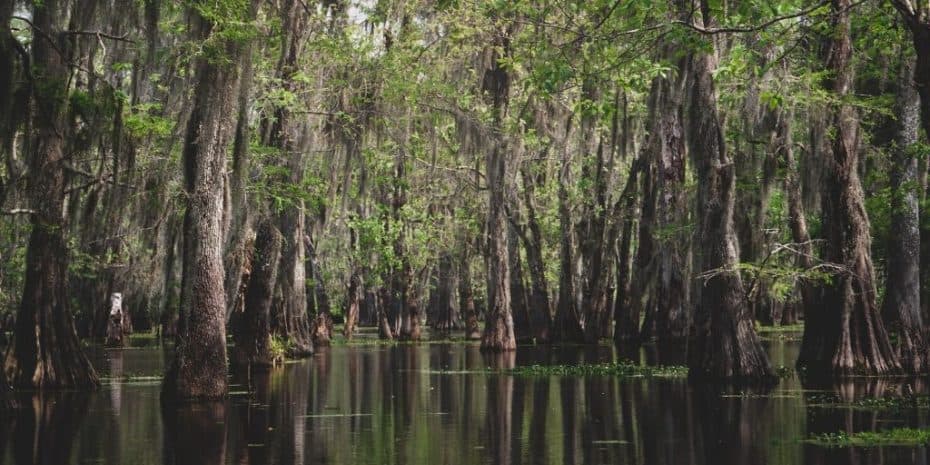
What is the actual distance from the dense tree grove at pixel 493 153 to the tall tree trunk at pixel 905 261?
5cm

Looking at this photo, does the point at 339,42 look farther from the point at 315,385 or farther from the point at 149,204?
the point at 315,385

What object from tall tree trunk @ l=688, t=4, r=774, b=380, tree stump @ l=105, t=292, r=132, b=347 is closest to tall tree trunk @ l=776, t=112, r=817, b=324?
tall tree trunk @ l=688, t=4, r=774, b=380

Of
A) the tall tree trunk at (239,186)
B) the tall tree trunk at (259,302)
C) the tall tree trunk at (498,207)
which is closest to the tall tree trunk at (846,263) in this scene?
the tall tree trunk at (239,186)

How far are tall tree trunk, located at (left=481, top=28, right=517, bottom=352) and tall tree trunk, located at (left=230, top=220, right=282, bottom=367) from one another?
730 centimetres

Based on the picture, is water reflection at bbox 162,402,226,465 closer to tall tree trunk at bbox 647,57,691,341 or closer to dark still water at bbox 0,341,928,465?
dark still water at bbox 0,341,928,465

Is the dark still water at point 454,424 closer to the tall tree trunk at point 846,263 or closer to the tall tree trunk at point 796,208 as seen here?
the tall tree trunk at point 846,263

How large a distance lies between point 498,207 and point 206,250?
15.9 meters

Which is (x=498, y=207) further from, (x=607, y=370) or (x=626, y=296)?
(x=607, y=370)

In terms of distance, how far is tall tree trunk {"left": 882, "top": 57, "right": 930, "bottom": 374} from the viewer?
21.2m

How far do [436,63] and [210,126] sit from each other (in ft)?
48.6

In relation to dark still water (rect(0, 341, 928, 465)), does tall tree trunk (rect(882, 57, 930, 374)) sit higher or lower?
higher

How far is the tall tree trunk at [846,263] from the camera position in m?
19.8

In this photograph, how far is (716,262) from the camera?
63.5 feet

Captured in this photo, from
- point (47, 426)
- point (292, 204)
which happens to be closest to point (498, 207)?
point (292, 204)
